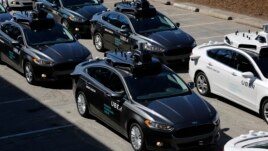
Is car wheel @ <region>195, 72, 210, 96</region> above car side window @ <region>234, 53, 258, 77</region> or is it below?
below

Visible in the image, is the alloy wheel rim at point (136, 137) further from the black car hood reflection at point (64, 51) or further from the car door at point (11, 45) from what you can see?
the car door at point (11, 45)

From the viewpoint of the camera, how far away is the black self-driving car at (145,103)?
11977mm

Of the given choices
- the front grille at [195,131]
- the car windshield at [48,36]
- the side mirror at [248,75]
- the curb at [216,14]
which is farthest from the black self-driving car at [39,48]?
the curb at [216,14]

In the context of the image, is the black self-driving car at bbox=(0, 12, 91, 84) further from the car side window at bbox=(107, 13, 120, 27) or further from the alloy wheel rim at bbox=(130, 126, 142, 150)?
the alloy wheel rim at bbox=(130, 126, 142, 150)

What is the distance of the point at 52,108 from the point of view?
51.3 feet

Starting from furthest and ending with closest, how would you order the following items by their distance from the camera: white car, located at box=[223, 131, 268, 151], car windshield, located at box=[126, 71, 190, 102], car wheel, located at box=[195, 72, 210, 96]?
1. car wheel, located at box=[195, 72, 210, 96]
2. car windshield, located at box=[126, 71, 190, 102]
3. white car, located at box=[223, 131, 268, 151]

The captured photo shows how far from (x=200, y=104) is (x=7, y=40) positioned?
8.27m

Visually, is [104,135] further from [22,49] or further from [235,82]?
[22,49]

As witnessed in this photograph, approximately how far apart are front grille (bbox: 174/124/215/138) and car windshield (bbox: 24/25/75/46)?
24.5 ft

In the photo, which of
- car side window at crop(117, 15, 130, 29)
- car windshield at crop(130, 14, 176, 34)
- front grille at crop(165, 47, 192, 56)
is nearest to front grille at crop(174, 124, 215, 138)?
front grille at crop(165, 47, 192, 56)

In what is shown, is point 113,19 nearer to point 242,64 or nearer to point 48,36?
point 48,36

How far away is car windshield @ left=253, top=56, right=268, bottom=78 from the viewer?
14.6m

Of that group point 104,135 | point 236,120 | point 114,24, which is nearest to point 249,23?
point 114,24

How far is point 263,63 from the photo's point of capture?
14781 mm
